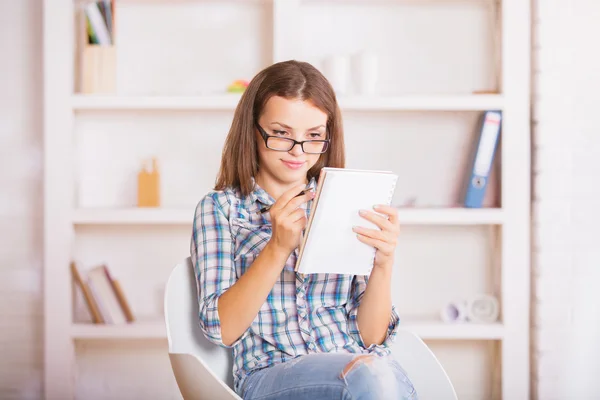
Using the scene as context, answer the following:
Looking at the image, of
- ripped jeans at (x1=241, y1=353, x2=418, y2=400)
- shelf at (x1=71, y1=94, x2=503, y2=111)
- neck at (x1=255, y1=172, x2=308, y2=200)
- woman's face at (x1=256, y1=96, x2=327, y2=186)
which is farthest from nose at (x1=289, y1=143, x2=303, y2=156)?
shelf at (x1=71, y1=94, x2=503, y2=111)

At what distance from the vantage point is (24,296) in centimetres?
247

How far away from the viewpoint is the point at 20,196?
247cm

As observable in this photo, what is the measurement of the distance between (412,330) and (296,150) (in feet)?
3.90

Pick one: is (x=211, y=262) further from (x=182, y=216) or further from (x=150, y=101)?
(x=150, y=101)

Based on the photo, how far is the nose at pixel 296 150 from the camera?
1306 mm

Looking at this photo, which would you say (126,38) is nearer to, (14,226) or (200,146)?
(200,146)

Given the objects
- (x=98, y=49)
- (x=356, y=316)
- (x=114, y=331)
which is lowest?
(x=114, y=331)

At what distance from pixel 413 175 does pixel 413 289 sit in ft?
1.41

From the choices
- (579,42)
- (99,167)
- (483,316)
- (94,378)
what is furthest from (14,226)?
(579,42)

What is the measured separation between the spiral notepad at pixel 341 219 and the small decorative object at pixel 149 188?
1348 mm

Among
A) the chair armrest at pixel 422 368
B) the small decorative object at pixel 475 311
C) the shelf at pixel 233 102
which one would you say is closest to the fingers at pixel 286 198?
the chair armrest at pixel 422 368

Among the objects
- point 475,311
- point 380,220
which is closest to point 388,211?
point 380,220

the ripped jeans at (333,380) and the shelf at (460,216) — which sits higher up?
the shelf at (460,216)

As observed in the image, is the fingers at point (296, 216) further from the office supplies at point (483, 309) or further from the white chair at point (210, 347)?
the office supplies at point (483, 309)
